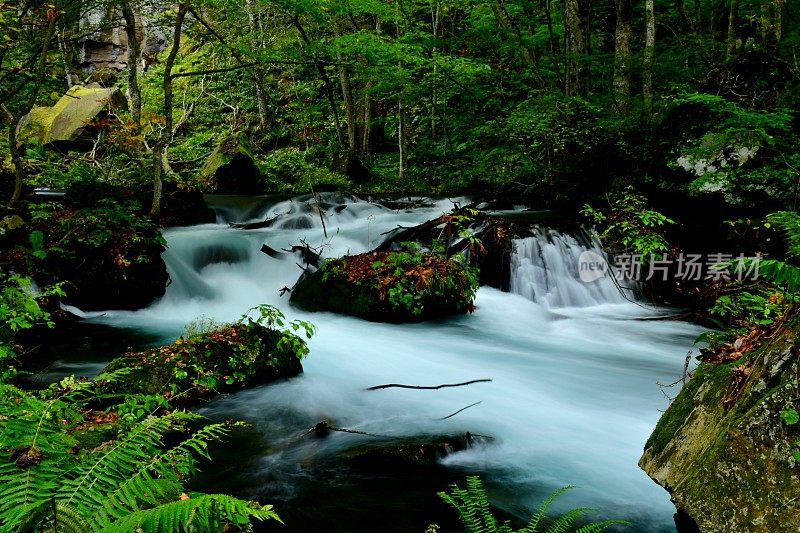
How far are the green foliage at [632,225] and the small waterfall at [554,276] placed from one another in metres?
0.54

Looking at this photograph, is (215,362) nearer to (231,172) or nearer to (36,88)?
(36,88)

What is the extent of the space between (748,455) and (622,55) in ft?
39.7

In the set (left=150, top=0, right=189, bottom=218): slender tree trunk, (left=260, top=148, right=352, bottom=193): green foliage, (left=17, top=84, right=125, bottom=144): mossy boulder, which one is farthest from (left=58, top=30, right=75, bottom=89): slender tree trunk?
(left=260, top=148, right=352, bottom=193): green foliage

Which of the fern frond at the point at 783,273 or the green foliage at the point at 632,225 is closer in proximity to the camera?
the fern frond at the point at 783,273

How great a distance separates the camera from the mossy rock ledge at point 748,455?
89.7 inches

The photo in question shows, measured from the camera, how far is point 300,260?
10.6m

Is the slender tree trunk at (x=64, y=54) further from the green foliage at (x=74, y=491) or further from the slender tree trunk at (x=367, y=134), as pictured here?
the slender tree trunk at (x=367, y=134)

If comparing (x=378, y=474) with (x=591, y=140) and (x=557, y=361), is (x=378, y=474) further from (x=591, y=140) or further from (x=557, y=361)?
(x=591, y=140)

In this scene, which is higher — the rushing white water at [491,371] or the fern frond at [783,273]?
the fern frond at [783,273]

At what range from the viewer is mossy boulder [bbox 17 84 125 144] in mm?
18422

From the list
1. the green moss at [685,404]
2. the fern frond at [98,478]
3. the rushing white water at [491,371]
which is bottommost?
the rushing white water at [491,371]

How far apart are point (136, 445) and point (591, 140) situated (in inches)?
485

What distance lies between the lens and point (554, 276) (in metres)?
10.3

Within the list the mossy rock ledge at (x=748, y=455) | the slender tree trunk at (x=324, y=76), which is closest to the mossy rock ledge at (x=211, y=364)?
the mossy rock ledge at (x=748, y=455)
